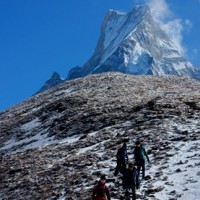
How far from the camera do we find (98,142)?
141ft

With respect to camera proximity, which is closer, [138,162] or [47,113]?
[138,162]

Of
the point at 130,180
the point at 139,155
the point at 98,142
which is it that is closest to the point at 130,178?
the point at 130,180

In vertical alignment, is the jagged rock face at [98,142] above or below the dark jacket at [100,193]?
above

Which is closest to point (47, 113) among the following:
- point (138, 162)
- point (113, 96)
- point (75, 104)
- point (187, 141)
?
point (75, 104)

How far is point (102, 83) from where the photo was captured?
2965 inches

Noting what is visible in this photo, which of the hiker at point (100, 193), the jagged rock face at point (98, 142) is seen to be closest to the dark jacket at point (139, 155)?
the jagged rock face at point (98, 142)

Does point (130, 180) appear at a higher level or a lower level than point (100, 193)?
higher

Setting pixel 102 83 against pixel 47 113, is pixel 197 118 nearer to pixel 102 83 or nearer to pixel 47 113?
pixel 47 113

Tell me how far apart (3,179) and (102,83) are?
124 ft

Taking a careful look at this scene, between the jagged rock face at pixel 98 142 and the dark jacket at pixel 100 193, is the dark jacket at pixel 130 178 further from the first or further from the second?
the dark jacket at pixel 100 193

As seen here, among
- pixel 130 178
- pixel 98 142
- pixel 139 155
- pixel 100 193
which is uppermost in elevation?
pixel 98 142

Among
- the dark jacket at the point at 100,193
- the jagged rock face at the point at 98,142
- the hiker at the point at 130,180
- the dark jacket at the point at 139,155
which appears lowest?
the dark jacket at the point at 100,193

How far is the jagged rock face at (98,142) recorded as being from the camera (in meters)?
31.1

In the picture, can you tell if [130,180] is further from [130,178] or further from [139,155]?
[139,155]
